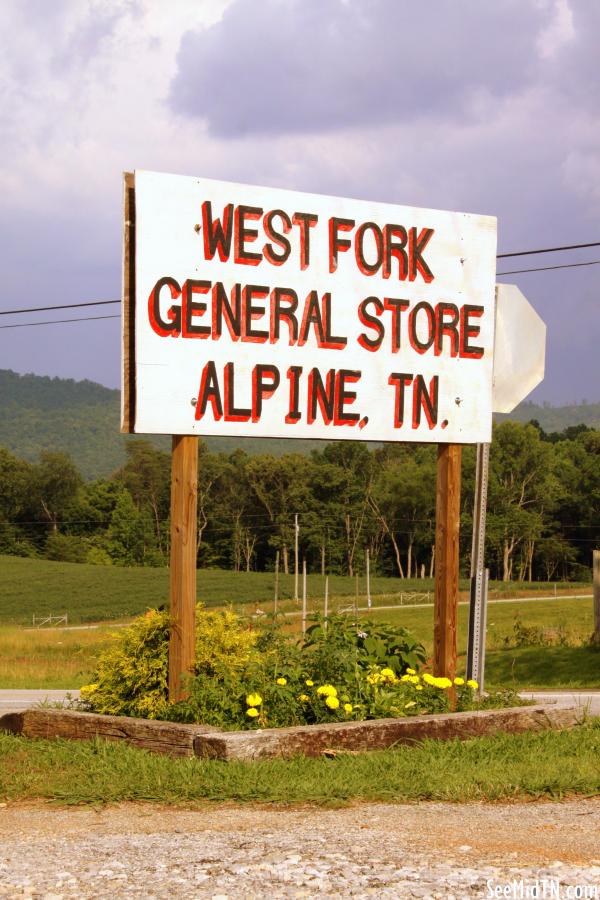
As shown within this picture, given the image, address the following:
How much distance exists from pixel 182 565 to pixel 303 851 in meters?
4.01

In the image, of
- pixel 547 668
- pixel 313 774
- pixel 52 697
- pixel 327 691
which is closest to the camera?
pixel 313 774

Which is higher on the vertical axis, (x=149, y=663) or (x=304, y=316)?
(x=304, y=316)

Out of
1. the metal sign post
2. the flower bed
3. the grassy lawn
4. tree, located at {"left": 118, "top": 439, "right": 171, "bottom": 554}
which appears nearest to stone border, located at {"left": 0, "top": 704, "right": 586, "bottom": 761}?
the flower bed

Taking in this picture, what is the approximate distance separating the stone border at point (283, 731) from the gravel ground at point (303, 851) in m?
1.10

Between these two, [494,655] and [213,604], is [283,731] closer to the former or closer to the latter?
[494,655]

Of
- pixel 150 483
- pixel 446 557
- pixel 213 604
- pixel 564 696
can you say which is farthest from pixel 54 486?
pixel 446 557

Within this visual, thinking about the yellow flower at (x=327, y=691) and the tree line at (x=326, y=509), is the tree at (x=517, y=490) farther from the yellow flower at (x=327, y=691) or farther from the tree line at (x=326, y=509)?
the yellow flower at (x=327, y=691)

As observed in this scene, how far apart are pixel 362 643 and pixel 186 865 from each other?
→ 4.71 m

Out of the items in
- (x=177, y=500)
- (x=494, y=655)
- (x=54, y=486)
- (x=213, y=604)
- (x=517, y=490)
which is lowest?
(x=213, y=604)

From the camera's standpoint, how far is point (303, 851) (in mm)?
5219

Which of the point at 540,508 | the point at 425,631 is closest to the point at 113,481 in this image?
the point at 540,508

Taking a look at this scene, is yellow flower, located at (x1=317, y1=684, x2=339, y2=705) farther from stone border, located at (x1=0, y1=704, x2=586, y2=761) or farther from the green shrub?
the green shrub

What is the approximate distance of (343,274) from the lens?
9.93 metres

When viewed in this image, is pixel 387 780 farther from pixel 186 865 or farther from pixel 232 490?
pixel 232 490
